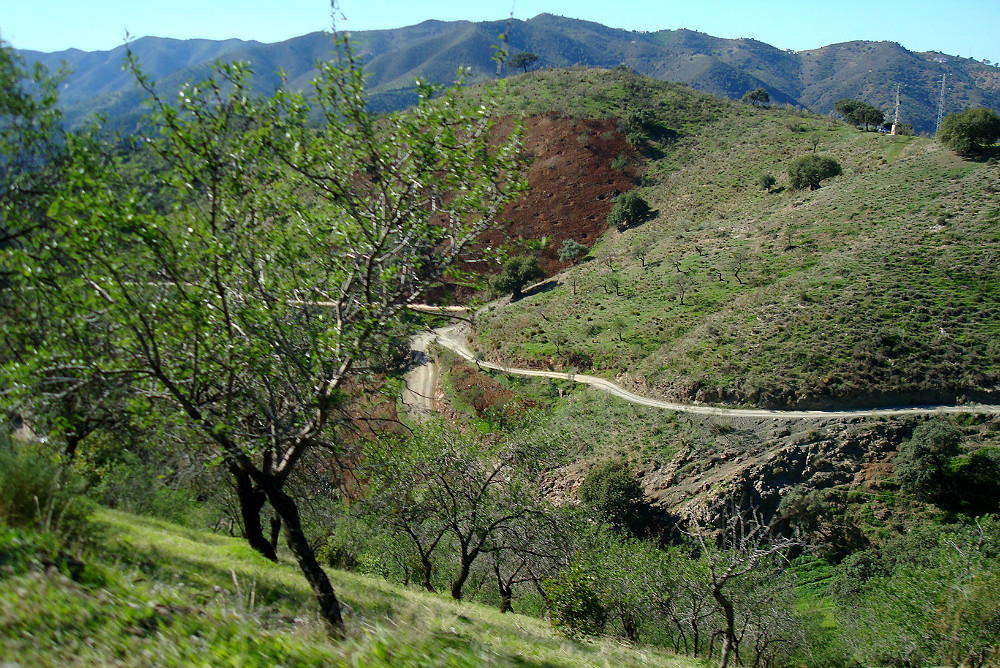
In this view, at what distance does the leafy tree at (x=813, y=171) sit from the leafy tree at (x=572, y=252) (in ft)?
63.5

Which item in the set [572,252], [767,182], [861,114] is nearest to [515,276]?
[572,252]

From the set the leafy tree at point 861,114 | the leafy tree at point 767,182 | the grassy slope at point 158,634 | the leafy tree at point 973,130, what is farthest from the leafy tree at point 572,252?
the grassy slope at point 158,634

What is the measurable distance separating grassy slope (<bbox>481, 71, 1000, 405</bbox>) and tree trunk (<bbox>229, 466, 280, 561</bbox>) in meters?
23.3

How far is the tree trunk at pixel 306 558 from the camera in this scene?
20.0ft

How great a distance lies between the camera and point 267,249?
7570 millimetres

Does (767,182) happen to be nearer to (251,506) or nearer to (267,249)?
(251,506)

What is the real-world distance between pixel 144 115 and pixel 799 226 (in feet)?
138

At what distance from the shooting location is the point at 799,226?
40.0m

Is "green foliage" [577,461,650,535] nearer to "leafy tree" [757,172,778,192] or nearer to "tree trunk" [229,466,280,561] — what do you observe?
"tree trunk" [229,466,280,561]

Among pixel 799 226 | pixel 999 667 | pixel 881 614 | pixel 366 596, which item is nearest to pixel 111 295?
pixel 366 596

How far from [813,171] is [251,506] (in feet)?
168

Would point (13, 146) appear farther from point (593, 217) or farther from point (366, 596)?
point (593, 217)

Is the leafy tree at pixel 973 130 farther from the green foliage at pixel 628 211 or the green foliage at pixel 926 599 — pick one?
the green foliage at pixel 926 599

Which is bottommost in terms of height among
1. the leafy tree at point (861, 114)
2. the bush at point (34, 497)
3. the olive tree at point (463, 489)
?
the olive tree at point (463, 489)
